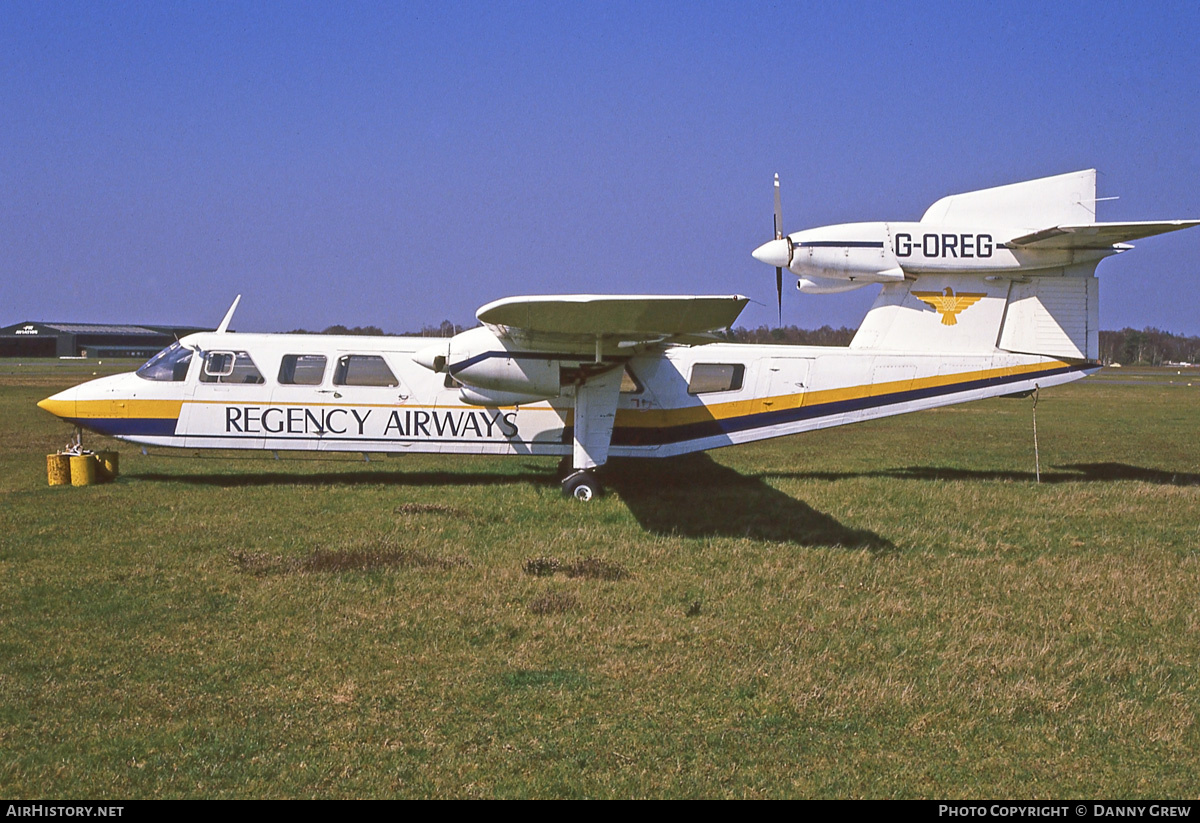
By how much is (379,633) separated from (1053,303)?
11.4 m

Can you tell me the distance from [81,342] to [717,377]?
103411 mm

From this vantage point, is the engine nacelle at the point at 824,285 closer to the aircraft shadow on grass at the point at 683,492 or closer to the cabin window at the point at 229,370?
the aircraft shadow on grass at the point at 683,492

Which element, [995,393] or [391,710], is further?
[995,393]

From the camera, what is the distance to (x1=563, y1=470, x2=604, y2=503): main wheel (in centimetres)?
1259

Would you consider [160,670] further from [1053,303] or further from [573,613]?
[1053,303]

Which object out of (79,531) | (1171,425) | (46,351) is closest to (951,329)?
(79,531)

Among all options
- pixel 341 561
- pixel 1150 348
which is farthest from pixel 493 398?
pixel 1150 348

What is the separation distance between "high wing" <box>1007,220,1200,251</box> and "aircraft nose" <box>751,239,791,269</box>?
3.46 meters

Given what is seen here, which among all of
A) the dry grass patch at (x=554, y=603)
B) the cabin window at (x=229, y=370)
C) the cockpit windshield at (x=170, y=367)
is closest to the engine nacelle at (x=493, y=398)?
the cabin window at (x=229, y=370)

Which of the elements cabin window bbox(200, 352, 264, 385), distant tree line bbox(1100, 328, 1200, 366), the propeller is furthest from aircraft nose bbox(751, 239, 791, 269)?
distant tree line bbox(1100, 328, 1200, 366)

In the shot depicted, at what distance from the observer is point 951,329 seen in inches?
539

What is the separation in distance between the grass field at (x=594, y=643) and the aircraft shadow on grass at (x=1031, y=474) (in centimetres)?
220

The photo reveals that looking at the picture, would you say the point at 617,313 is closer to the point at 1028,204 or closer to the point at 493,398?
the point at 493,398

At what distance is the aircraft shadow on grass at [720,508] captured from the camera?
416 inches
